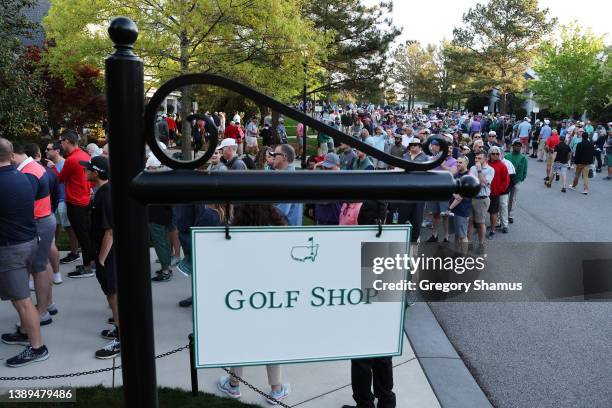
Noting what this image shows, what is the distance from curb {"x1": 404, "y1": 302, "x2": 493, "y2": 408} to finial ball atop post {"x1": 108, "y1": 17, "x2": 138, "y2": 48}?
4267 millimetres

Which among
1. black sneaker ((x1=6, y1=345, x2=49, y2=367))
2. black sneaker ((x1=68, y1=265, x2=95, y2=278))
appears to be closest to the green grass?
black sneaker ((x1=6, y1=345, x2=49, y2=367))

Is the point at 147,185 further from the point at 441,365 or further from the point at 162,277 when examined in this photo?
the point at 162,277

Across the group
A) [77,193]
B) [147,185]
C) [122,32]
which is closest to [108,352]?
[77,193]

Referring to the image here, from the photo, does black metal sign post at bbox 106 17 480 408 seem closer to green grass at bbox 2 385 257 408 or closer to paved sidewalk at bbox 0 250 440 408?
green grass at bbox 2 385 257 408

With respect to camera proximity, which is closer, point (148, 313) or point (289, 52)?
point (148, 313)

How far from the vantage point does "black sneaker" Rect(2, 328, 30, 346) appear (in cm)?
542

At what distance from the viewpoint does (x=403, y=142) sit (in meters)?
13.9

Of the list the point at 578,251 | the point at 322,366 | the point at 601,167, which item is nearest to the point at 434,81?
the point at 601,167

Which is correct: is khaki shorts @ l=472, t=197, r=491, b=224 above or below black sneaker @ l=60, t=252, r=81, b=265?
above

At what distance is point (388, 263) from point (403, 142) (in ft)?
42.9

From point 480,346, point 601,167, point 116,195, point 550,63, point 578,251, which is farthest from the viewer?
point 550,63

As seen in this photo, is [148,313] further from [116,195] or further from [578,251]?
[578,251]

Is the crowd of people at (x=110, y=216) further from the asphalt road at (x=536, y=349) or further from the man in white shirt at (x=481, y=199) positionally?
the asphalt road at (x=536, y=349)

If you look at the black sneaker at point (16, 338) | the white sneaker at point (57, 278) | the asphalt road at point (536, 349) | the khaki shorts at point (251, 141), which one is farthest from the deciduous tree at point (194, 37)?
the khaki shorts at point (251, 141)
